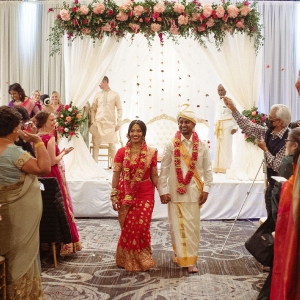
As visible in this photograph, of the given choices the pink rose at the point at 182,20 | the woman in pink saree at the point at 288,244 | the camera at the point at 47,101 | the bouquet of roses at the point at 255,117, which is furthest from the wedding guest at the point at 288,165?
the camera at the point at 47,101

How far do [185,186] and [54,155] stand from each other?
1345 millimetres

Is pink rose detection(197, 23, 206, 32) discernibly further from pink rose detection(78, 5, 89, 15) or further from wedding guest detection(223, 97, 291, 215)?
wedding guest detection(223, 97, 291, 215)

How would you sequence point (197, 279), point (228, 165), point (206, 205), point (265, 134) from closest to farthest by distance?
point (197, 279) → point (265, 134) → point (206, 205) → point (228, 165)

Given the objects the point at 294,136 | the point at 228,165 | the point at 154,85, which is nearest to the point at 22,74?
the point at 154,85

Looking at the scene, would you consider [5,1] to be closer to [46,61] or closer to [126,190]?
[46,61]

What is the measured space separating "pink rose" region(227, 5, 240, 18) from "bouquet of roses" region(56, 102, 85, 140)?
271 cm

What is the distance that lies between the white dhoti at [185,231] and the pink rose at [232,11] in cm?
360

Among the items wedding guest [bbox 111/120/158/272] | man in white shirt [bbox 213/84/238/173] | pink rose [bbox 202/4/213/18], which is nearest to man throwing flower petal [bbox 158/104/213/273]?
wedding guest [bbox 111/120/158/272]

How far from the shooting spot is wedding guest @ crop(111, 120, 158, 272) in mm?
5102

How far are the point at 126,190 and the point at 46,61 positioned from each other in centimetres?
722

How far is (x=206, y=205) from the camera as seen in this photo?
7.65 metres

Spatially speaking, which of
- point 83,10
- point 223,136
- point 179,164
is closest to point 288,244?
point 179,164

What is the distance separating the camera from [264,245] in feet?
12.4

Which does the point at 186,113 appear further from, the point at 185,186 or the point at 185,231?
the point at 185,231
